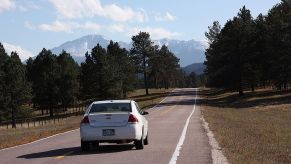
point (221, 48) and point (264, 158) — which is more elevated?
point (221, 48)

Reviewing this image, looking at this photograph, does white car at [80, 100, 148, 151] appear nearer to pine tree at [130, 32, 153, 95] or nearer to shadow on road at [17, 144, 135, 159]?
shadow on road at [17, 144, 135, 159]

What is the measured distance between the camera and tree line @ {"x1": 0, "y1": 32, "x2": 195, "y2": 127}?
78.4 metres

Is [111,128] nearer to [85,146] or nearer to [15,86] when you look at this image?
[85,146]

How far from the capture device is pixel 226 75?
8338 centimetres

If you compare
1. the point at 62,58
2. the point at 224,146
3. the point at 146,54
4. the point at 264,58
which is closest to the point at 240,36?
the point at 264,58

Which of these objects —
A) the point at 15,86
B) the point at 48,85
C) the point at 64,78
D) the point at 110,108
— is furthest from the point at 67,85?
the point at 110,108

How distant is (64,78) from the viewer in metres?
95.2

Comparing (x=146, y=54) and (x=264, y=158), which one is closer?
(x=264, y=158)

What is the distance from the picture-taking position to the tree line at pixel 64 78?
257 ft

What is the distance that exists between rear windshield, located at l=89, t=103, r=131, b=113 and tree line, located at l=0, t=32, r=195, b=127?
2253 inches

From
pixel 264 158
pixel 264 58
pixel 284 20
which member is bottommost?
pixel 264 158

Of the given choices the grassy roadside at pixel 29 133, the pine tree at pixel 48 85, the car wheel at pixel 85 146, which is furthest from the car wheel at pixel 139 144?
the pine tree at pixel 48 85

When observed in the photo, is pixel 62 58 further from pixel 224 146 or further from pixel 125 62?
pixel 224 146

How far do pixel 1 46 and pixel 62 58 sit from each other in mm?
17331
